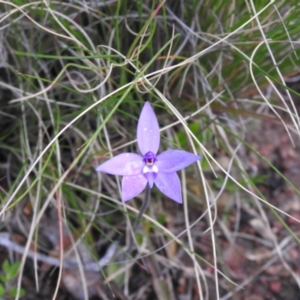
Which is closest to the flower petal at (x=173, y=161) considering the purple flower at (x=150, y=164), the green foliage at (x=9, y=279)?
the purple flower at (x=150, y=164)

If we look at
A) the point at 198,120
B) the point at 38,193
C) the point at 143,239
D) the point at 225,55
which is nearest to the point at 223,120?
the point at 198,120

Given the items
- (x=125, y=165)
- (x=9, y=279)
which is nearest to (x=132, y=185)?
(x=125, y=165)

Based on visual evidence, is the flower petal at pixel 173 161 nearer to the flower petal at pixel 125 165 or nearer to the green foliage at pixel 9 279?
the flower petal at pixel 125 165

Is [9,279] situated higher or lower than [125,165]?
lower

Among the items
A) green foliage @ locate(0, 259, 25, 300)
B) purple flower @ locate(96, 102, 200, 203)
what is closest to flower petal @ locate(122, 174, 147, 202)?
purple flower @ locate(96, 102, 200, 203)

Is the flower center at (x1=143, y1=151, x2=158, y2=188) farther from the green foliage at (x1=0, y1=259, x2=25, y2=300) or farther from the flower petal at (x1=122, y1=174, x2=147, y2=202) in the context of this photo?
the green foliage at (x1=0, y1=259, x2=25, y2=300)

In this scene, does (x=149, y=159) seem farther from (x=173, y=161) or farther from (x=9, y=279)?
(x=9, y=279)
